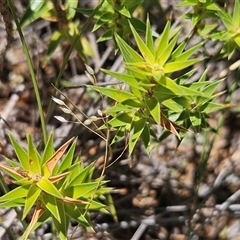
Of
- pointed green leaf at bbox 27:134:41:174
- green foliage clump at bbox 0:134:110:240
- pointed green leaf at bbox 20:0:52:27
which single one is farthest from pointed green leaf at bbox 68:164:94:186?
pointed green leaf at bbox 20:0:52:27

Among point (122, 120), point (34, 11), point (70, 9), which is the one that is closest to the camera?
point (122, 120)

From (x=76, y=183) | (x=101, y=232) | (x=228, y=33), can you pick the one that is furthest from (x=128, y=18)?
(x=101, y=232)

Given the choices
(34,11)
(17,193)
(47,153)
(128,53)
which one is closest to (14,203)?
(17,193)

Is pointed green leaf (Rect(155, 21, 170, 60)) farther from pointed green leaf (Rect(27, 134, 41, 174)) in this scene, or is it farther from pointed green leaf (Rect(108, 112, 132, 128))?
pointed green leaf (Rect(27, 134, 41, 174))

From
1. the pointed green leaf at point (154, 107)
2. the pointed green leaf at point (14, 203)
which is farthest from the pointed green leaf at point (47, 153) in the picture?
the pointed green leaf at point (154, 107)

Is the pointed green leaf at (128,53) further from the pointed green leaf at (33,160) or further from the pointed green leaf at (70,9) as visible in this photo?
the pointed green leaf at (70,9)

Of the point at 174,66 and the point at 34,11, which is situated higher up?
the point at 34,11

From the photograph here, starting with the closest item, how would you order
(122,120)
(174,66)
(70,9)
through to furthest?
(174,66), (122,120), (70,9)

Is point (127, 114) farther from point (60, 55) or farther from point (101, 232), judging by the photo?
point (60, 55)

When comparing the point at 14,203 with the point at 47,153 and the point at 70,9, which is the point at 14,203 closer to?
the point at 47,153
